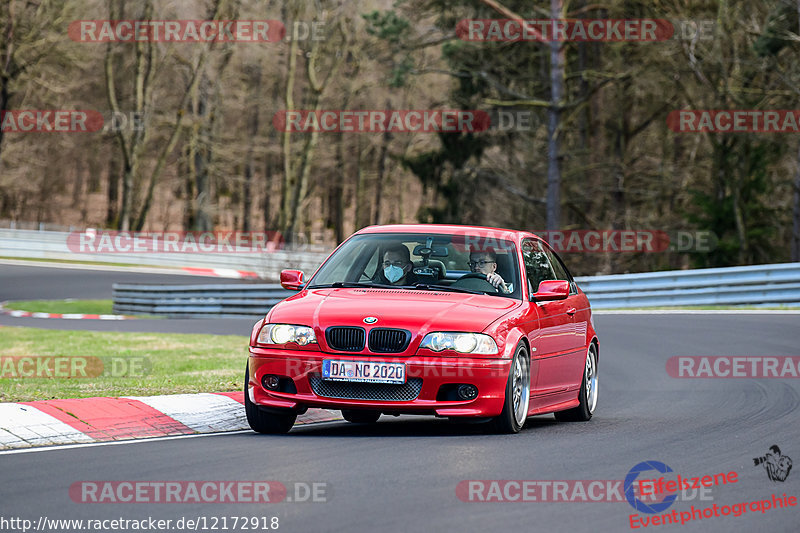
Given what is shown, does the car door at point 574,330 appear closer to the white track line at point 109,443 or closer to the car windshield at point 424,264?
the car windshield at point 424,264

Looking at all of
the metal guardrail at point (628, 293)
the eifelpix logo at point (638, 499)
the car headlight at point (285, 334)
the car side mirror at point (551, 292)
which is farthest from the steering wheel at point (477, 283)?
the metal guardrail at point (628, 293)

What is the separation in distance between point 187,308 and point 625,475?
70.8 feet

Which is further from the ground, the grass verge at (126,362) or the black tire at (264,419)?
the black tire at (264,419)

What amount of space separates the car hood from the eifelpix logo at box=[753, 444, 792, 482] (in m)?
1.98

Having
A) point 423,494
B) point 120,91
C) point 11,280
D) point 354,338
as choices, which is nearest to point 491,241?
point 354,338

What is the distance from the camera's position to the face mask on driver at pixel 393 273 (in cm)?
908

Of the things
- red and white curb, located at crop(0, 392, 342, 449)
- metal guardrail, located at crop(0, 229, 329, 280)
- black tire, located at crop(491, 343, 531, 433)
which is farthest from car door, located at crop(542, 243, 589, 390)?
metal guardrail, located at crop(0, 229, 329, 280)

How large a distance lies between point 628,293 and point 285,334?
17500mm

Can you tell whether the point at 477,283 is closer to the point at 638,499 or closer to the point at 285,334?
the point at 285,334

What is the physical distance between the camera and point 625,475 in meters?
6.61

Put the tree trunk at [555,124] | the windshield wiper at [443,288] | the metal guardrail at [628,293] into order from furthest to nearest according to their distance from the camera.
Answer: the tree trunk at [555,124] → the metal guardrail at [628,293] → the windshield wiper at [443,288]

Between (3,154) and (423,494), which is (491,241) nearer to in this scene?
(423,494)

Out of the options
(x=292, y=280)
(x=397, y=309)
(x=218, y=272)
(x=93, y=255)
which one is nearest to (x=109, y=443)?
(x=292, y=280)

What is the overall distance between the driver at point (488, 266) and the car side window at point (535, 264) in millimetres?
243
